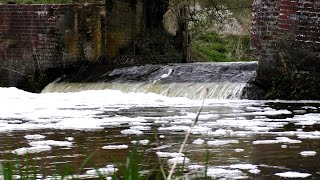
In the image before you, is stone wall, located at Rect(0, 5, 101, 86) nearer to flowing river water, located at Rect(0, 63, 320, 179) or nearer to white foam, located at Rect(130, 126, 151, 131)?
flowing river water, located at Rect(0, 63, 320, 179)

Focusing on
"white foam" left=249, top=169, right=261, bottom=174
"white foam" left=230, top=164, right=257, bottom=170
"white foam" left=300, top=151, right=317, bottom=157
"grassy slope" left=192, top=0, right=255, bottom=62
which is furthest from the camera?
"grassy slope" left=192, top=0, right=255, bottom=62

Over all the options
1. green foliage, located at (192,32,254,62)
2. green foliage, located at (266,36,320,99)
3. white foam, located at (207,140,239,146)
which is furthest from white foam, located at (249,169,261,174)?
green foliage, located at (192,32,254,62)

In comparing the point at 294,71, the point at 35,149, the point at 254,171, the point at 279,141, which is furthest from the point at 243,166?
the point at 294,71

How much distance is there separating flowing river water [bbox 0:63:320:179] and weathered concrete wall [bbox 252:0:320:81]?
66 cm

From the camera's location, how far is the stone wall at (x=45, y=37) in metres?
13.5

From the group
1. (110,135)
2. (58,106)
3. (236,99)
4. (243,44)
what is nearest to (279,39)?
(236,99)

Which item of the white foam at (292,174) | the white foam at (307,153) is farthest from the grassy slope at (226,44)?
the white foam at (292,174)

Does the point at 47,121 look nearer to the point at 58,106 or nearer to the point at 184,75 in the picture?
the point at 58,106

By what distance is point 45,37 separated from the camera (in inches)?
533

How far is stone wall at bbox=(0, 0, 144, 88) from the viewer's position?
44.3 feet

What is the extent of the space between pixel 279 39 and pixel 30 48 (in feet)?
20.8

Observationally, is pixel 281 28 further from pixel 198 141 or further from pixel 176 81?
pixel 198 141

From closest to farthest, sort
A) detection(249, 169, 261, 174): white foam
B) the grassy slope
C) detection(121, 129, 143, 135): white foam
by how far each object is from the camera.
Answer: detection(249, 169, 261, 174): white foam < detection(121, 129, 143, 135): white foam < the grassy slope

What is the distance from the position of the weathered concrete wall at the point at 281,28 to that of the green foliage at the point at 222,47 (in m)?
12.7
